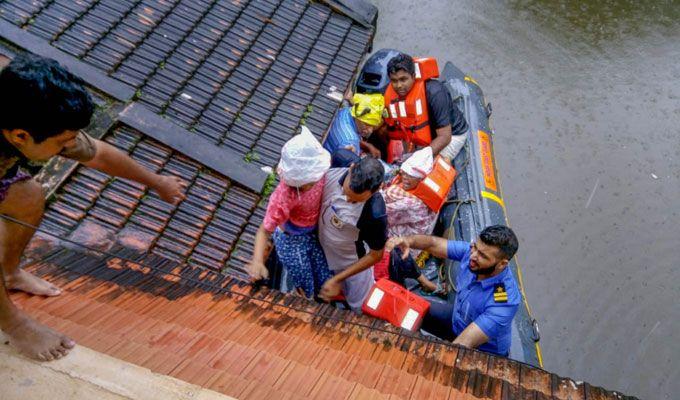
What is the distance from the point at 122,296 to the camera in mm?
2633

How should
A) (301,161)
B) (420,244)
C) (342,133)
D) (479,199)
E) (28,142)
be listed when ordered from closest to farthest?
(28,142), (301,161), (420,244), (342,133), (479,199)

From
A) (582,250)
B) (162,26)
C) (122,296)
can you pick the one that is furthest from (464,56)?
(122,296)

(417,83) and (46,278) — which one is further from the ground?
(417,83)

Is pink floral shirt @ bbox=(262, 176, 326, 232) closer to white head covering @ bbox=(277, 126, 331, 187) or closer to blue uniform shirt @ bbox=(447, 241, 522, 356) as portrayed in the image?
white head covering @ bbox=(277, 126, 331, 187)

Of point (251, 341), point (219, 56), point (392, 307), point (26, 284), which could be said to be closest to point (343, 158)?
point (392, 307)

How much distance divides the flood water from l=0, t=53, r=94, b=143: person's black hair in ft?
20.0

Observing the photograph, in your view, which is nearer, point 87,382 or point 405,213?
point 87,382

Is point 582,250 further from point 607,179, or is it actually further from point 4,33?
point 4,33

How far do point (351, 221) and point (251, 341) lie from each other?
1.11 metres

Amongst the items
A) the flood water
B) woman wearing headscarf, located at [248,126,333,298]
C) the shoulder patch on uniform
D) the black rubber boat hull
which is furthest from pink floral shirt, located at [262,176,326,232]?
the flood water

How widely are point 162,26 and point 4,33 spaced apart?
1234mm

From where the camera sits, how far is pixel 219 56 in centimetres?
470

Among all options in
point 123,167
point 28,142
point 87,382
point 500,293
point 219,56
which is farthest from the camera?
point 219,56

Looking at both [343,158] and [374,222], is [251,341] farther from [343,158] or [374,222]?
[343,158]
